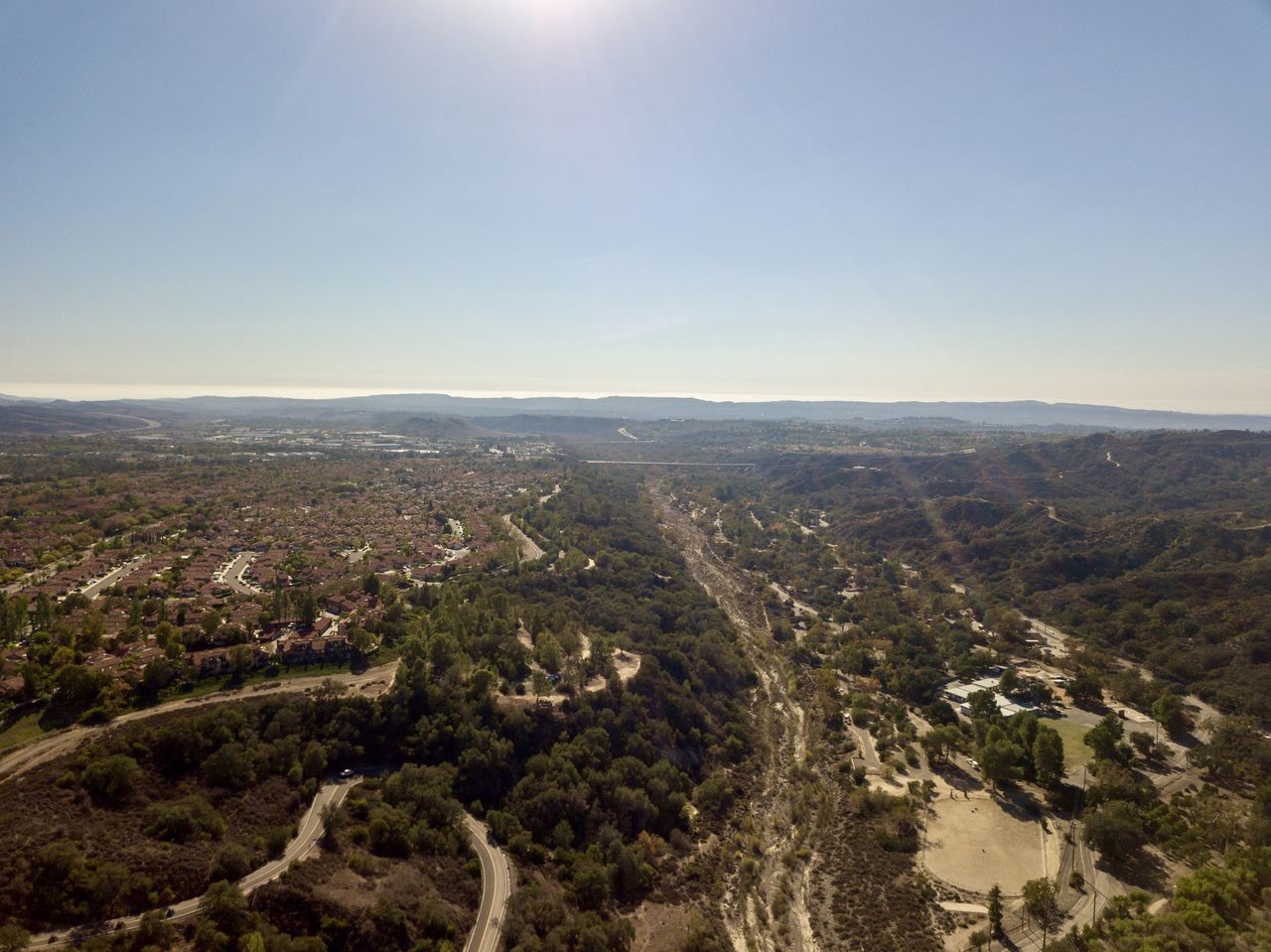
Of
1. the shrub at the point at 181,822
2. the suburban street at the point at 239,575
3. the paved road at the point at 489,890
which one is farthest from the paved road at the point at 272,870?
the suburban street at the point at 239,575

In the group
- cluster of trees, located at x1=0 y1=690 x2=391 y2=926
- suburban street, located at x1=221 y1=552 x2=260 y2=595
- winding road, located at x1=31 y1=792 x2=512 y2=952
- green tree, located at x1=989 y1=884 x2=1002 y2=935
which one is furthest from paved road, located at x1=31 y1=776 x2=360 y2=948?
suburban street, located at x1=221 y1=552 x2=260 y2=595

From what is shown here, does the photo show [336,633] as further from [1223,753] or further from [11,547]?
[1223,753]

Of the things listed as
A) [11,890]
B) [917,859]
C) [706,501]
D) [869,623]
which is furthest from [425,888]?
[706,501]

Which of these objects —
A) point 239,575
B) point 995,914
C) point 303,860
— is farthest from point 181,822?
point 239,575

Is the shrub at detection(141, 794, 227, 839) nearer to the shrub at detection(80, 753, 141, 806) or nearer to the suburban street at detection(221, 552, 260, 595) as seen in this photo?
the shrub at detection(80, 753, 141, 806)

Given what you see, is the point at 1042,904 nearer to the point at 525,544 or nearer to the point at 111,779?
the point at 111,779

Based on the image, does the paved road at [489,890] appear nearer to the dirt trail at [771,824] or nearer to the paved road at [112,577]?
the dirt trail at [771,824]
